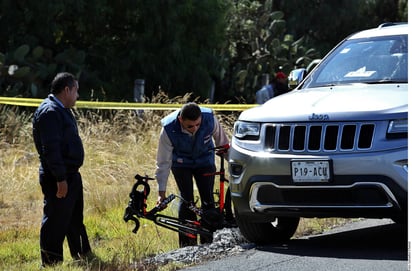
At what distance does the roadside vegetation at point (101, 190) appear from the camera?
888 centimetres

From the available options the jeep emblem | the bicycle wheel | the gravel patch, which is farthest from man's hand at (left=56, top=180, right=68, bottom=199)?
the jeep emblem

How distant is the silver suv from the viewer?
25.0 feet

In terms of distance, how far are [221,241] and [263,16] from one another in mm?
20608

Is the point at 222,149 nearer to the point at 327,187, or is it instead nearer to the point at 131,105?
the point at 327,187

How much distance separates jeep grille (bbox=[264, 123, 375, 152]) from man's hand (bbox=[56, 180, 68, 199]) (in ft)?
5.42

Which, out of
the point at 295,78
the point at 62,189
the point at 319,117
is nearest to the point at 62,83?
the point at 62,189

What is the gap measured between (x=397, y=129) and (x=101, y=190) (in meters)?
5.22

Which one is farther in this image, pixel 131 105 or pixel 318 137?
pixel 131 105

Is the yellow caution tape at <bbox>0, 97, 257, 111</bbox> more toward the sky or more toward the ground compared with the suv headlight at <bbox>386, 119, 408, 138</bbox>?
more toward the ground

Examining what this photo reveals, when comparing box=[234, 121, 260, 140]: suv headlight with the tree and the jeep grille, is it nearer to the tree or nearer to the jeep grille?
the jeep grille

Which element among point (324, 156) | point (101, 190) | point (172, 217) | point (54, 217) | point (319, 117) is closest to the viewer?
point (324, 156)

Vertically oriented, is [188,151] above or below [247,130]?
below

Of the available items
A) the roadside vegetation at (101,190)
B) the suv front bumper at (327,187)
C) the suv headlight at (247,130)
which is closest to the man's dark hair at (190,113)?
the suv headlight at (247,130)

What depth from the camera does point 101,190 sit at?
1203 cm
